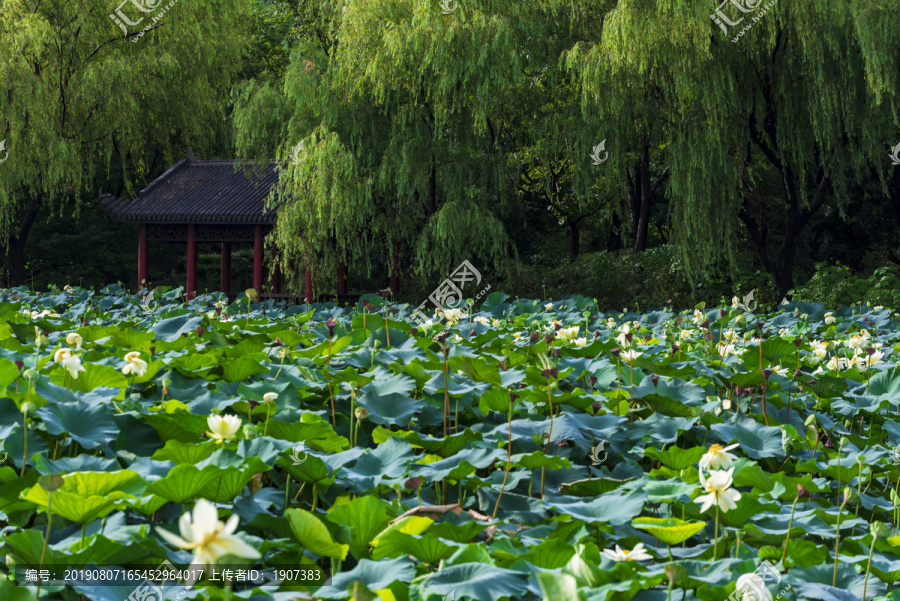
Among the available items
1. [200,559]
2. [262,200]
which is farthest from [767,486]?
[262,200]

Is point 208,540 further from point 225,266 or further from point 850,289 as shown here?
point 225,266

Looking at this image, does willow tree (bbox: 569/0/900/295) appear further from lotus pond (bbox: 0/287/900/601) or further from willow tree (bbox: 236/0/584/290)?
lotus pond (bbox: 0/287/900/601)

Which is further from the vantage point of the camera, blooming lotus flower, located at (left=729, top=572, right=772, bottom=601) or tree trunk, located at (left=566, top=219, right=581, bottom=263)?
tree trunk, located at (left=566, top=219, right=581, bottom=263)

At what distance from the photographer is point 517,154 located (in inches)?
440

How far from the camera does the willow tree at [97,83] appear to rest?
1175cm

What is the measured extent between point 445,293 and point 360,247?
4.04 feet

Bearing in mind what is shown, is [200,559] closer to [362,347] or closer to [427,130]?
[362,347]

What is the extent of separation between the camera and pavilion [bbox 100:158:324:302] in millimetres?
11766

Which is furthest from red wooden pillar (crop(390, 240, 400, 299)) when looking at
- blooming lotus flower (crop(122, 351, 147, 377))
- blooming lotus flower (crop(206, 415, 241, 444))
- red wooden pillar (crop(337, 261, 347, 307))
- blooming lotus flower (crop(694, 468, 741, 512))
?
blooming lotus flower (crop(694, 468, 741, 512))

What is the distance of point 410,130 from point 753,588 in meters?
9.28

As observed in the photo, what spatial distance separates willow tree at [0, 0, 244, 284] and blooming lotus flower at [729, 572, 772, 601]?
496 inches

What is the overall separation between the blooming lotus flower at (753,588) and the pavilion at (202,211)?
424 inches

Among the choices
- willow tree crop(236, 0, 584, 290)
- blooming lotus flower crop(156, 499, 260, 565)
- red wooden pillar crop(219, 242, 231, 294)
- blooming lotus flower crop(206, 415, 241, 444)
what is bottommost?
red wooden pillar crop(219, 242, 231, 294)

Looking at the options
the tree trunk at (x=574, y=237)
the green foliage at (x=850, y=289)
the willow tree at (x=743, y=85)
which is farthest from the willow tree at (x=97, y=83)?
the green foliage at (x=850, y=289)
